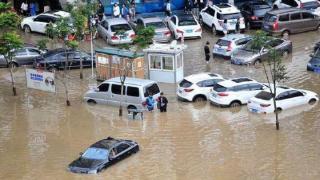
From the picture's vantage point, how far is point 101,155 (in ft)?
89.4

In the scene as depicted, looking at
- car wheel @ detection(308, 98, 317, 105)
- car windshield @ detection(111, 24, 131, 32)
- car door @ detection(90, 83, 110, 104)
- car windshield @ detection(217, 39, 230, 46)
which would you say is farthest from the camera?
car windshield @ detection(111, 24, 131, 32)

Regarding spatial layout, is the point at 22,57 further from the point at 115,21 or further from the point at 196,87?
the point at 196,87

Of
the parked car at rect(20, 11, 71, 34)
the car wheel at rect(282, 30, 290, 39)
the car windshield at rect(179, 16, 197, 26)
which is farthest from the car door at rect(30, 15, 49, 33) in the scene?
the car wheel at rect(282, 30, 290, 39)

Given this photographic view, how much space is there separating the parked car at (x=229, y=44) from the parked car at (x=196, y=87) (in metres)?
7.01

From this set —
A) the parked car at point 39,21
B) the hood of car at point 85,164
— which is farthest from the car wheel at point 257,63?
the hood of car at point 85,164

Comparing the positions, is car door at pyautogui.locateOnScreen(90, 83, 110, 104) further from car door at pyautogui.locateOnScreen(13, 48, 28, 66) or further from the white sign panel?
car door at pyautogui.locateOnScreen(13, 48, 28, 66)

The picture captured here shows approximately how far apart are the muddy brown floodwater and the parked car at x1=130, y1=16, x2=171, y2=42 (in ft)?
26.9

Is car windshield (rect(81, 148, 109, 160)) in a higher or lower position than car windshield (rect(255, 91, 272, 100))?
lower

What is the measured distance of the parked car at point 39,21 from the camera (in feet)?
159

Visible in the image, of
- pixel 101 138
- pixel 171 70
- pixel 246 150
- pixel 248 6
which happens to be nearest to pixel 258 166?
pixel 246 150

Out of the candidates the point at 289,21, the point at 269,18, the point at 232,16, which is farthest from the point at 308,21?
the point at 232,16

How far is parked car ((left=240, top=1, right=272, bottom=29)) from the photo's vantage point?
49.8 m

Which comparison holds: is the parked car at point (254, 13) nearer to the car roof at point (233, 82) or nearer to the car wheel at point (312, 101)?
the car roof at point (233, 82)

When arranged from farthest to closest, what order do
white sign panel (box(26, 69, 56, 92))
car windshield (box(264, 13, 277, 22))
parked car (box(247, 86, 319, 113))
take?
1. car windshield (box(264, 13, 277, 22))
2. white sign panel (box(26, 69, 56, 92))
3. parked car (box(247, 86, 319, 113))
